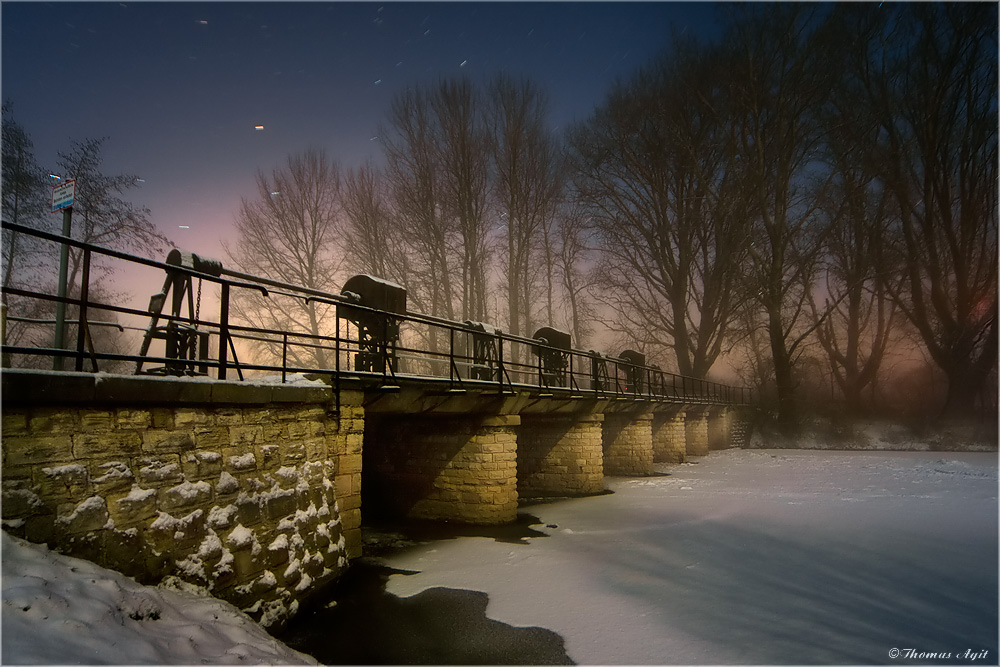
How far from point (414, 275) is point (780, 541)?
758 inches

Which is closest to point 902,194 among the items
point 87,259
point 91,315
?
point 87,259

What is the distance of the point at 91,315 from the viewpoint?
18.5m

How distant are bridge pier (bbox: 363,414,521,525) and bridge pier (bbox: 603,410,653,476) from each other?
23.5ft

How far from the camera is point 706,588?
6289 millimetres

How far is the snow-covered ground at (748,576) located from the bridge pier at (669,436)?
23.9ft

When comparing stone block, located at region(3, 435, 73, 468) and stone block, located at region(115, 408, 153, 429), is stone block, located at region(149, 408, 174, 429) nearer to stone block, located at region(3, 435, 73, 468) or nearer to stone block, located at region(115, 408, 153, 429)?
stone block, located at region(115, 408, 153, 429)

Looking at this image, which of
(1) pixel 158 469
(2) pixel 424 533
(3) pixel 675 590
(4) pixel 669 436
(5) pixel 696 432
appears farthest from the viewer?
(5) pixel 696 432

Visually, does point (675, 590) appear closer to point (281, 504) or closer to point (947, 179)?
point (281, 504)

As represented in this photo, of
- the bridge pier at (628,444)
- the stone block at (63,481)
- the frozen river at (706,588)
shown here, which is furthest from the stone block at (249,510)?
the bridge pier at (628,444)

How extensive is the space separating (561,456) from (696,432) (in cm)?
1216

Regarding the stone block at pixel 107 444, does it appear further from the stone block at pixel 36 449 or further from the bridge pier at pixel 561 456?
the bridge pier at pixel 561 456

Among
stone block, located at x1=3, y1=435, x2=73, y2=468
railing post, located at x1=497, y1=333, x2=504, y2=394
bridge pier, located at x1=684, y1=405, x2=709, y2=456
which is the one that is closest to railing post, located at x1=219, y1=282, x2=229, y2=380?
stone block, located at x1=3, y1=435, x2=73, y2=468

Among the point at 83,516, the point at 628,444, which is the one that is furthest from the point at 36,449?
the point at 628,444

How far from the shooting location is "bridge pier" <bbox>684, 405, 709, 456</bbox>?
2288 cm
